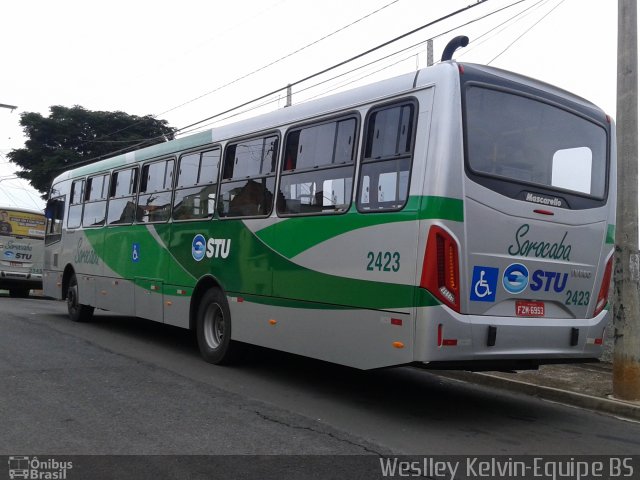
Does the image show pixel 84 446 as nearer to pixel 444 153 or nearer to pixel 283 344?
pixel 283 344

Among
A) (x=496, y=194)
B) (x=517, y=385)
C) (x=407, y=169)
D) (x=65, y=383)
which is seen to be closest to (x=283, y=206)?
(x=407, y=169)

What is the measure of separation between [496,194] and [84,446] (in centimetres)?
423

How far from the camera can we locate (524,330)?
6.33 metres

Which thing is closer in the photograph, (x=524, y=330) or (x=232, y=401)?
(x=524, y=330)

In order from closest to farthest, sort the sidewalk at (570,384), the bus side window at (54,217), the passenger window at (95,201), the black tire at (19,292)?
the sidewalk at (570,384) < the passenger window at (95,201) < the bus side window at (54,217) < the black tire at (19,292)

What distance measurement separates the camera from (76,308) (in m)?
13.6

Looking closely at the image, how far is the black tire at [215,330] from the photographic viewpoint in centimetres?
882

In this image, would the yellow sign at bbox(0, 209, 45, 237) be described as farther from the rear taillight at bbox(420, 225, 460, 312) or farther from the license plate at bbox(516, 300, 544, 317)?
the license plate at bbox(516, 300, 544, 317)

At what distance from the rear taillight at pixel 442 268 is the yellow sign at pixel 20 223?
19.2 m

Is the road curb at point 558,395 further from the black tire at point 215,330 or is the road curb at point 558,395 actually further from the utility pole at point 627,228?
the black tire at point 215,330

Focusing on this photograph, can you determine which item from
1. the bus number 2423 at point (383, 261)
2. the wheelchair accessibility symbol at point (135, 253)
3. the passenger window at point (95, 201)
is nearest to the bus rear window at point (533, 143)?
the bus number 2423 at point (383, 261)

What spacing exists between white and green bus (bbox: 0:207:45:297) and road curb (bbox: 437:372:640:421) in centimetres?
1700

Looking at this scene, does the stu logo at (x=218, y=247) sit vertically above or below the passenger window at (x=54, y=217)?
below

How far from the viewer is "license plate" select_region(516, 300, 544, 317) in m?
6.38
